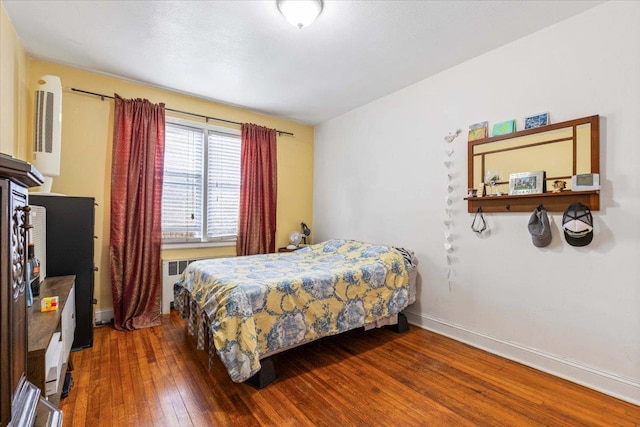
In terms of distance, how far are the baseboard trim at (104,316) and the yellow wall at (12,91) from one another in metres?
1.62

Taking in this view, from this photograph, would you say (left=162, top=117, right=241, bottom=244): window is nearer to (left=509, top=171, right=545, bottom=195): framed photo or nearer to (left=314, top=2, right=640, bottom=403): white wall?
(left=314, top=2, right=640, bottom=403): white wall

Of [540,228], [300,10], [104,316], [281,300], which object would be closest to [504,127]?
[540,228]

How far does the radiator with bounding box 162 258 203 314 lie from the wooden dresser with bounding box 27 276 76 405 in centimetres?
108

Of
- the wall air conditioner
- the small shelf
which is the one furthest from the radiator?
the small shelf

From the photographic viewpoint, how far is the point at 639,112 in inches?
73.9

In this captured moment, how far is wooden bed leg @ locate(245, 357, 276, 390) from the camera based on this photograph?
2002 mm

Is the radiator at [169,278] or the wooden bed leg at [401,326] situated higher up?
the radiator at [169,278]

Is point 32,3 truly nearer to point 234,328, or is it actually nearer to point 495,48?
point 234,328

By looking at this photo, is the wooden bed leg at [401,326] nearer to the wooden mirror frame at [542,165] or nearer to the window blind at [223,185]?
the wooden mirror frame at [542,165]

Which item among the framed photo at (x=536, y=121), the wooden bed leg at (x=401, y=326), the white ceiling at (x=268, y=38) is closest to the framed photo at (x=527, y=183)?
the framed photo at (x=536, y=121)

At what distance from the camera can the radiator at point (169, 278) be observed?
3359mm


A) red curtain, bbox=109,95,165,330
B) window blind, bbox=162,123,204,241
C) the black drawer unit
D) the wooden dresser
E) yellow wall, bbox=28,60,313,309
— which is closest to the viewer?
the wooden dresser

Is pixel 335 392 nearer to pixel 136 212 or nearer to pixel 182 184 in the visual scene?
pixel 136 212

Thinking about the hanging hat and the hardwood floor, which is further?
the hanging hat
